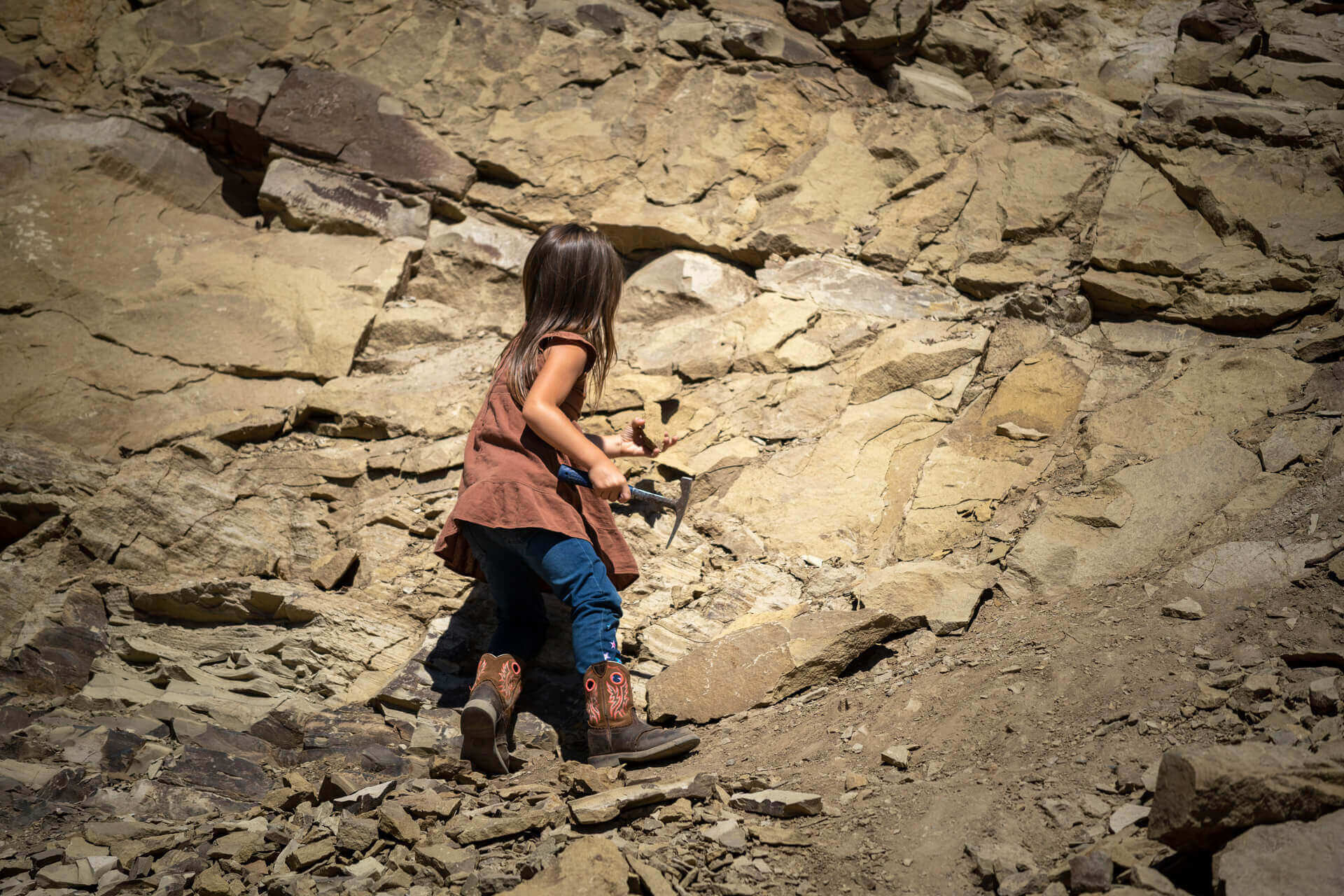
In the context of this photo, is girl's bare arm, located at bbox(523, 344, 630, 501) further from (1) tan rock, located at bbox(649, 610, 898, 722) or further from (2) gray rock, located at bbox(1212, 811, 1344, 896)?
(2) gray rock, located at bbox(1212, 811, 1344, 896)

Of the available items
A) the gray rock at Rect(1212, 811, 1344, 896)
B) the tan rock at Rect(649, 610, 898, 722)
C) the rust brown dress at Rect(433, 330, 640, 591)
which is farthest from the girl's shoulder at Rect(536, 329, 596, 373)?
the gray rock at Rect(1212, 811, 1344, 896)

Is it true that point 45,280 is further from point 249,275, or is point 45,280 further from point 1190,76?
point 1190,76

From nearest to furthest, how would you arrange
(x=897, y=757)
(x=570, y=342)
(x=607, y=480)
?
(x=897, y=757) → (x=607, y=480) → (x=570, y=342)

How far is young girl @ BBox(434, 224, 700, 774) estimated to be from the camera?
2.31 meters

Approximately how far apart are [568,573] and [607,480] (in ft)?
0.97

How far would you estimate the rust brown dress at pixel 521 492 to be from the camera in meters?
2.39

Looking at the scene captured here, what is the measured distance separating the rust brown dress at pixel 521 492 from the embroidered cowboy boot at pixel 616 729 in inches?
15.3

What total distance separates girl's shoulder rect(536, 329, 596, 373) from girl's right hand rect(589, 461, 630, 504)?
0.36 m

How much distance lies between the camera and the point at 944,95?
4480 mm

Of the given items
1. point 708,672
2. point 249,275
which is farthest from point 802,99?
point 708,672

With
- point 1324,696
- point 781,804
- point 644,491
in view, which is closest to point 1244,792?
point 1324,696

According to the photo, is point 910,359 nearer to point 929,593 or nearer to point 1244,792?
point 929,593

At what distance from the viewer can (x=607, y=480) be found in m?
2.31

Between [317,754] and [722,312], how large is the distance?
2.45 m
